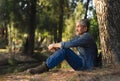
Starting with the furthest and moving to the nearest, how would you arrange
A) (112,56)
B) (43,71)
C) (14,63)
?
(14,63) → (112,56) → (43,71)

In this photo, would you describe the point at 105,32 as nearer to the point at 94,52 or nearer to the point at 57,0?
the point at 94,52

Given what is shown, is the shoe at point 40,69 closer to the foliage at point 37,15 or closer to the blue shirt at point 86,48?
the blue shirt at point 86,48

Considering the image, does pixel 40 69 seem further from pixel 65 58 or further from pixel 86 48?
pixel 86 48

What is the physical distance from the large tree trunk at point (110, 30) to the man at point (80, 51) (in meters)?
0.40

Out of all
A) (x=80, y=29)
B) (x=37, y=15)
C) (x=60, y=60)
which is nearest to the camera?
(x=60, y=60)

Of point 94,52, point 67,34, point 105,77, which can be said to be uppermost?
point 67,34

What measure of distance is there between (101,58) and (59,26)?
28.9m

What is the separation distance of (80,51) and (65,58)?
38 centimetres

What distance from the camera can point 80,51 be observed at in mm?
8141

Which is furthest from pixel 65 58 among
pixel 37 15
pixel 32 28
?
pixel 37 15

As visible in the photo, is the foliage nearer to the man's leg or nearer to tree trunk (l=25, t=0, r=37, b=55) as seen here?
tree trunk (l=25, t=0, r=37, b=55)

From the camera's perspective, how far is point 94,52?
27.0ft

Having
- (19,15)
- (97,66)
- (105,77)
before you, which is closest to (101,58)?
(97,66)

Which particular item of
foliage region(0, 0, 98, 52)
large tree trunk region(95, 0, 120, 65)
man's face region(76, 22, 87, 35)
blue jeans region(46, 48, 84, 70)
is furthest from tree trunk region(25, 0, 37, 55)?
blue jeans region(46, 48, 84, 70)
